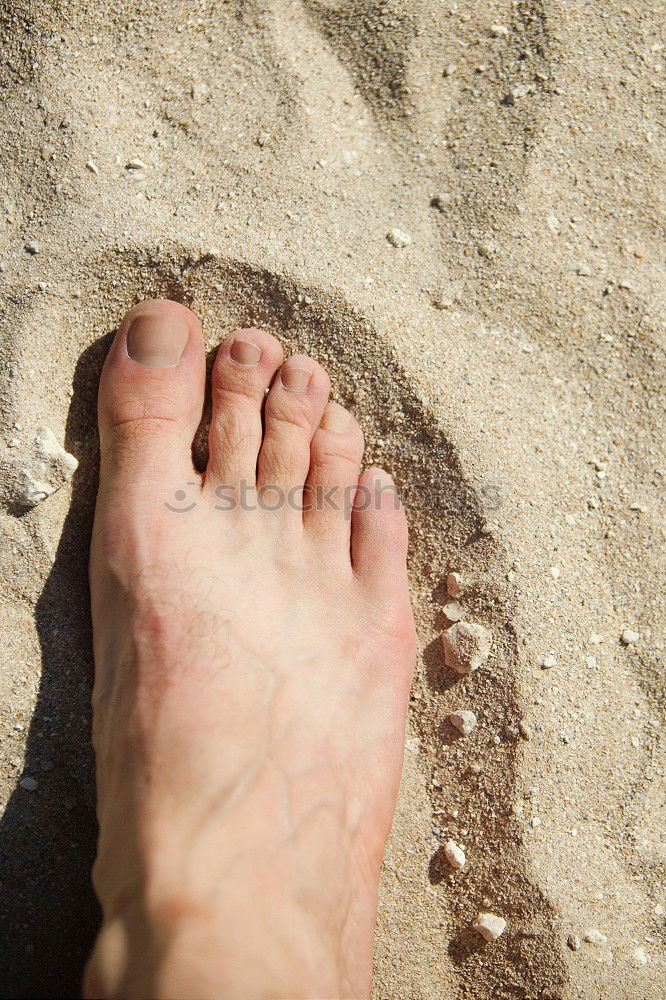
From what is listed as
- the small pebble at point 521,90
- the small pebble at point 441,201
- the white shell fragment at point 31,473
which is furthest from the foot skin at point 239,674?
the small pebble at point 521,90

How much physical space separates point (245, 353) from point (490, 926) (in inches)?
48.8

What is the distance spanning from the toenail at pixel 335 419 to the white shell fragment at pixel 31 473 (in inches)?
21.4

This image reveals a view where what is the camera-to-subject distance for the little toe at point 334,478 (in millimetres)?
1540

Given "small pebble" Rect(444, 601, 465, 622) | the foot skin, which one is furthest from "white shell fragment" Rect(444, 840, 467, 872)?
"small pebble" Rect(444, 601, 465, 622)

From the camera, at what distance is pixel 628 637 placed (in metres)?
1.50

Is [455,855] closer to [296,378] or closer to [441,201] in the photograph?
[296,378]

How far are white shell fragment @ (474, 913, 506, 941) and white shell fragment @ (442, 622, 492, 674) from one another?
47cm

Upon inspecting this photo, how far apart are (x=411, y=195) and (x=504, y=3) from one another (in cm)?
46

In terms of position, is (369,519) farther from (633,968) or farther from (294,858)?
(633,968)

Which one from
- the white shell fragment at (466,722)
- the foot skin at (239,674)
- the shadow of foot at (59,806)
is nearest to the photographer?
the foot skin at (239,674)

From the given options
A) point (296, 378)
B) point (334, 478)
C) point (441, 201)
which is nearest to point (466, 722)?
point (334, 478)

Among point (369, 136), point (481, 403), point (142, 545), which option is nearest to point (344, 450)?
point (481, 403)

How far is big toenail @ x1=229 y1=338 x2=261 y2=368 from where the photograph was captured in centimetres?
149

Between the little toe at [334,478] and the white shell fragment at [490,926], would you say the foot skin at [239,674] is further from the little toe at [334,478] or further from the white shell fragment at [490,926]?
the white shell fragment at [490,926]
